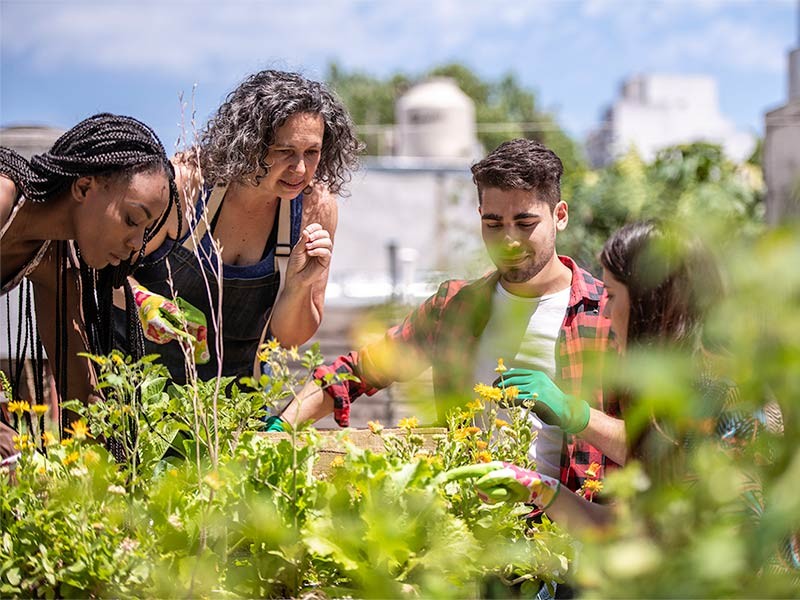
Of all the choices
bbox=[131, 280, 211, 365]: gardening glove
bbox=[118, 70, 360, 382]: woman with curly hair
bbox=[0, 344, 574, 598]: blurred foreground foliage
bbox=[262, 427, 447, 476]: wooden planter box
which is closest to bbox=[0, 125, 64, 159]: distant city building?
bbox=[118, 70, 360, 382]: woman with curly hair

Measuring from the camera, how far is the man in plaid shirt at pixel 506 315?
2039mm

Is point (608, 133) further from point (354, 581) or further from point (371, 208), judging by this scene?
point (354, 581)

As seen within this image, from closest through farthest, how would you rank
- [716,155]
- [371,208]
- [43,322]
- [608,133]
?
[43,322] < [716,155] < [371,208] < [608,133]

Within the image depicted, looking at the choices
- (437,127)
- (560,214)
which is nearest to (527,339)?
(560,214)

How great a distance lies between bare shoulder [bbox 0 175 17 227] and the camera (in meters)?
1.66

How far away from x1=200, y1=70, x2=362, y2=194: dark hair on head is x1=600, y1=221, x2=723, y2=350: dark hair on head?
1.01 meters

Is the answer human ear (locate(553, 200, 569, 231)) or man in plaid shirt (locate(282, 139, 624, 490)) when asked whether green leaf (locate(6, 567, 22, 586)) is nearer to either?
man in plaid shirt (locate(282, 139, 624, 490))

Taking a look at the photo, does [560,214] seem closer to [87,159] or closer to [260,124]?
[260,124]

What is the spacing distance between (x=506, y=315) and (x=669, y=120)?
40.3m

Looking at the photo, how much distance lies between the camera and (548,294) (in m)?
2.17

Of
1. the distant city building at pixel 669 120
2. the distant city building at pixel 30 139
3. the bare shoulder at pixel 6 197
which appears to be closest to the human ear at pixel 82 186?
the bare shoulder at pixel 6 197

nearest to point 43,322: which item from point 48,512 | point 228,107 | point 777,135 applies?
point 228,107

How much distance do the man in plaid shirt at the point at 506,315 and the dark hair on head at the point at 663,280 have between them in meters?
0.54

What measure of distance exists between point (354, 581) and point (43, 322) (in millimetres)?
1079
